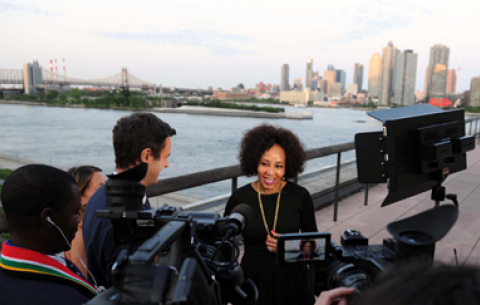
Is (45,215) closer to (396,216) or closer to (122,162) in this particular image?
(122,162)

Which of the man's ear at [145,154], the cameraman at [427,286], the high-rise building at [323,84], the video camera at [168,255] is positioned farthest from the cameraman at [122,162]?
the high-rise building at [323,84]

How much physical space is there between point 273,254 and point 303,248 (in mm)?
1026

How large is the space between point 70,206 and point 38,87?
79588 mm

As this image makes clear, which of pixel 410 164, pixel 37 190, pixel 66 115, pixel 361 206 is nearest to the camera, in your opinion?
pixel 37 190

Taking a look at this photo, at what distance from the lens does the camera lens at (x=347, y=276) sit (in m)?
1.02

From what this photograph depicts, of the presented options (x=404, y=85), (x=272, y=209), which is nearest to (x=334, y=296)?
(x=272, y=209)

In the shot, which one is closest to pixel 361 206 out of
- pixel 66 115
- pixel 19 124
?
pixel 19 124

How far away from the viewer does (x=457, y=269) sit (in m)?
0.51

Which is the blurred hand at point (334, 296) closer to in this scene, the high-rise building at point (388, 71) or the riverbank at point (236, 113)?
the riverbank at point (236, 113)

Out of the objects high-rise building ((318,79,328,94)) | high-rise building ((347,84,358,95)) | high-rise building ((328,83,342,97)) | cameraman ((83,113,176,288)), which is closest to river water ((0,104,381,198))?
cameraman ((83,113,176,288))

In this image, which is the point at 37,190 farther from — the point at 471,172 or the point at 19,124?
the point at 19,124

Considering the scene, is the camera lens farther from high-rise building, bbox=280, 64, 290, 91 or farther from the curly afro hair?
high-rise building, bbox=280, 64, 290, 91

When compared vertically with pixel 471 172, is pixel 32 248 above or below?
above

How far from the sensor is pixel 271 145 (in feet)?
7.86
